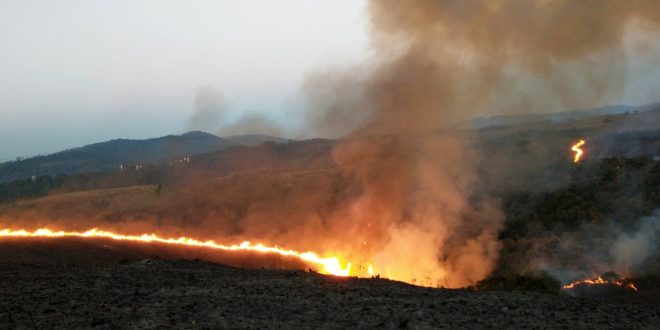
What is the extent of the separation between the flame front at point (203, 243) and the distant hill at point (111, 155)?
286 ft

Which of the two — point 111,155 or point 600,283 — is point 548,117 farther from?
point 111,155

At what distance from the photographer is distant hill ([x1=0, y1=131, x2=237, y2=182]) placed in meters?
131

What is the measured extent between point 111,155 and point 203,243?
13244 centimetres

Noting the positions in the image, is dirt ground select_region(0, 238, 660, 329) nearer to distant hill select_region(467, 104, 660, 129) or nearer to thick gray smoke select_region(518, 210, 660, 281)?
Answer: thick gray smoke select_region(518, 210, 660, 281)

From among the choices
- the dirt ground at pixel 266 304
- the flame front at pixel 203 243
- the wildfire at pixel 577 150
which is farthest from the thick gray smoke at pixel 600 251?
the wildfire at pixel 577 150

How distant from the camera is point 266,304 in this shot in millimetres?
14750

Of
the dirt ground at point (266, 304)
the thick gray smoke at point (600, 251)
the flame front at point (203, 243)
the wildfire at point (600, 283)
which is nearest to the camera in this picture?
the dirt ground at point (266, 304)

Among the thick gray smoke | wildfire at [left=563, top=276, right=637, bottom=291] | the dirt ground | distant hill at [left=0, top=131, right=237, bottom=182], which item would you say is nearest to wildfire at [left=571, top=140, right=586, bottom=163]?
the thick gray smoke

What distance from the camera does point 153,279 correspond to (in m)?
18.1

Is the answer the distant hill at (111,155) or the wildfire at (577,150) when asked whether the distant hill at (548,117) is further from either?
the distant hill at (111,155)

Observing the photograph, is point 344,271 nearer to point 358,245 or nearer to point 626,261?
point 358,245

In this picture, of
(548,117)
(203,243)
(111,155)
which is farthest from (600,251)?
(111,155)

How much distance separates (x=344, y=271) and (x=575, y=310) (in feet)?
41.3

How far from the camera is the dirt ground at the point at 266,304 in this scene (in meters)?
13.1
